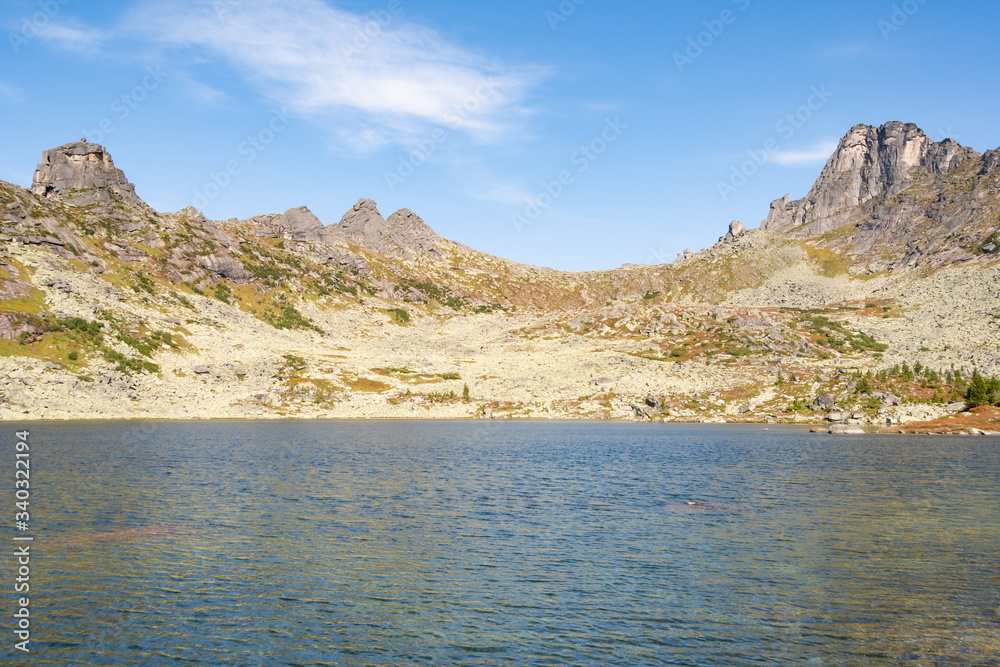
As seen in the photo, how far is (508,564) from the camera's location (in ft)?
110

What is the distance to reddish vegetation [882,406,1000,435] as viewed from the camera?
11619 centimetres

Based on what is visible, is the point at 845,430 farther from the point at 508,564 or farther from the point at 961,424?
the point at 508,564

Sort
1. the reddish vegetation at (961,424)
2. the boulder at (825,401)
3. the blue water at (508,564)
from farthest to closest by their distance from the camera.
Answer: the boulder at (825,401), the reddish vegetation at (961,424), the blue water at (508,564)

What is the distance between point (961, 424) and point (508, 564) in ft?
403

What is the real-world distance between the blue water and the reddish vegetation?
5682cm

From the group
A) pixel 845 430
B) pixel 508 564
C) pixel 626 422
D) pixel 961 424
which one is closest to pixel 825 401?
pixel 845 430

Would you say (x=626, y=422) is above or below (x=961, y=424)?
below

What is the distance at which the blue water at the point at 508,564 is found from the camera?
23.6m

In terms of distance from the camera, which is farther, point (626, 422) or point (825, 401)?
point (626, 422)

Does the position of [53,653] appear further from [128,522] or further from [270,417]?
[270,417]

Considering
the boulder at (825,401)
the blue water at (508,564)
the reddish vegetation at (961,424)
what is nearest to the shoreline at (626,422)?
the reddish vegetation at (961,424)

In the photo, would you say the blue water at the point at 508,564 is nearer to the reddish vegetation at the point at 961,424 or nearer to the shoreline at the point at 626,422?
the shoreline at the point at 626,422

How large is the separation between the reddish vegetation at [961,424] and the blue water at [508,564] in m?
56.8

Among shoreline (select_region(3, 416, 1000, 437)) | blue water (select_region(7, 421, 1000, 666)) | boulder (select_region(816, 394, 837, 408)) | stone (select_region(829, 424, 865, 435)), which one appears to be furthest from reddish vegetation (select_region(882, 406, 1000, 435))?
blue water (select_region(7, 421, 1000, 666))
